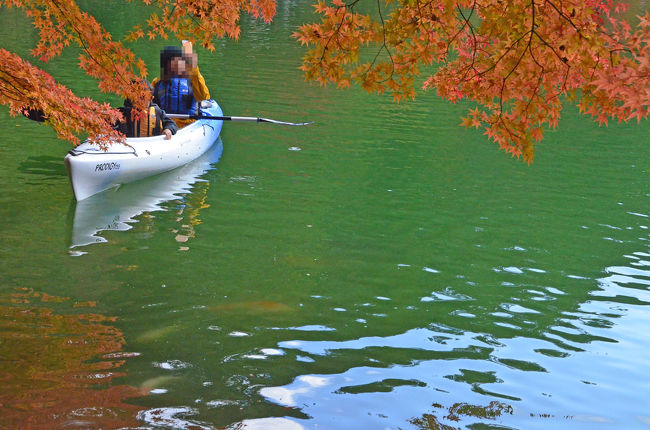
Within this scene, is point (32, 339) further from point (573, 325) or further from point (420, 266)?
point (573, 325)

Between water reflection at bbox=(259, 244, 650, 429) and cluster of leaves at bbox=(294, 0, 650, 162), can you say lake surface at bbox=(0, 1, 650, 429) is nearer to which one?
water reflection at bbox=(259, 244, 650, 429)

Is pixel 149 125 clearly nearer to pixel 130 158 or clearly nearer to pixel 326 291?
pixel 130 158

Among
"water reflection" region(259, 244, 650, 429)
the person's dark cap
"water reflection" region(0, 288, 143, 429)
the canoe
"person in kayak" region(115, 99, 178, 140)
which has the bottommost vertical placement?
"water reflection" region(259, 244, 650, 429)

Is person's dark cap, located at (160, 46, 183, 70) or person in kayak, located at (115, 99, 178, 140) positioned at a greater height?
person's dark cap, located at (160, 46, 183, 70)

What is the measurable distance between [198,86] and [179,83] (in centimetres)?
50

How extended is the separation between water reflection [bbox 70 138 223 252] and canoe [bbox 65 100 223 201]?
16 cm

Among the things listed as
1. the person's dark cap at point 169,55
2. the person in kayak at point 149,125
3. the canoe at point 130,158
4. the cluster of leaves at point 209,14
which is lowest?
the canoe at point 130,158

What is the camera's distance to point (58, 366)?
6027mm

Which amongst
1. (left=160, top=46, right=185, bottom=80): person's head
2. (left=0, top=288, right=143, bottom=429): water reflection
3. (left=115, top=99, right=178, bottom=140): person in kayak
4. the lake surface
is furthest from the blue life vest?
(left=0, top=288, right=143, bottom=429): water reflection

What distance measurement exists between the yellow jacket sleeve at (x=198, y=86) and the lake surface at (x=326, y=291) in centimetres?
120

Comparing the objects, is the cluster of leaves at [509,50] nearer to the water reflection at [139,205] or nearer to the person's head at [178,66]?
the water reflection at [139,205]

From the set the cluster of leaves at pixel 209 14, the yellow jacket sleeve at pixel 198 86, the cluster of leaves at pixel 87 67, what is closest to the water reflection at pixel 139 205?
the yellow jacket sleeve at pixel 198 86

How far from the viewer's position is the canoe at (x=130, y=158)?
36.4 feet

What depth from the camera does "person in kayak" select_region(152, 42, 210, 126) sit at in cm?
1338
